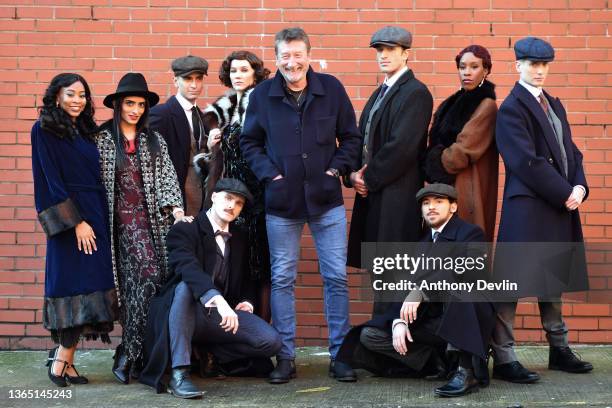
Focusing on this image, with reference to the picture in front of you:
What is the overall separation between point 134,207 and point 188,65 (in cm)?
103

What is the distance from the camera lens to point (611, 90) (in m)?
7.64

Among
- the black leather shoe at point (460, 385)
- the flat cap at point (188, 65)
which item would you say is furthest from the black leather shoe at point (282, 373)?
the flat cap at point (188, 65)

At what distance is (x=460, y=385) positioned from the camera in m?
6.24

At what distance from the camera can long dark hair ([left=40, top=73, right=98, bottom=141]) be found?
652 cm

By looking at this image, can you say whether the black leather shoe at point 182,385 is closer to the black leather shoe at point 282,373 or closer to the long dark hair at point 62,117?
the black leather shoe at point 282,373

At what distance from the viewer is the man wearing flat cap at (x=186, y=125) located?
23.4 feet

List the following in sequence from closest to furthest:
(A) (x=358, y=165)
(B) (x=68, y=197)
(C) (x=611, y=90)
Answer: (B) (x=68, y=197) < (A) (x=358, y=165) < (C) (x=611, y=90)

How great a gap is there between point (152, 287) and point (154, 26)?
203 centimetres

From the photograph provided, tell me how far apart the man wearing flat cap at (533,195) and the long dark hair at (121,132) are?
210 centimetres

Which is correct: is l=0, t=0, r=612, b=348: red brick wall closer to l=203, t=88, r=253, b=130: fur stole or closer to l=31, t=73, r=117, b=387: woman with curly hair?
l=203, t=88, r=253, b=130: fur stole

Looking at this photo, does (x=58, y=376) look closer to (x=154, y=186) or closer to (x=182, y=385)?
(x=182, y=385)

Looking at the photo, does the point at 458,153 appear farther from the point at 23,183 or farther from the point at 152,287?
the point at 23,183

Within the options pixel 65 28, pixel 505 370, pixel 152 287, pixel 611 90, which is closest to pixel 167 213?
pixel 152 287

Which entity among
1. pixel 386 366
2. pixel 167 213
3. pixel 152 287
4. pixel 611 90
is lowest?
pixel 386 366
